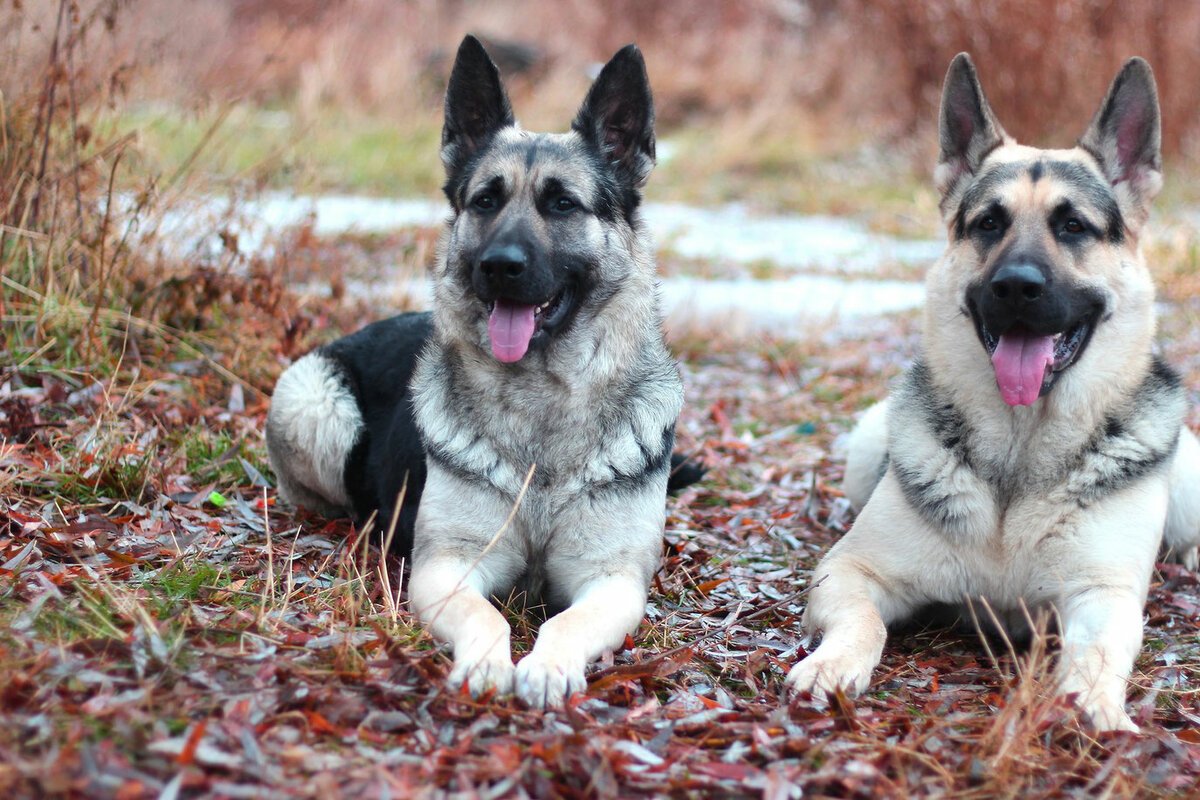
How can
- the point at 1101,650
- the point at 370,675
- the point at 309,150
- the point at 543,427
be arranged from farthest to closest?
1. the point at 309,150
2. the point at 543,427
3. the point at 1101,650
4. the point at 370,675

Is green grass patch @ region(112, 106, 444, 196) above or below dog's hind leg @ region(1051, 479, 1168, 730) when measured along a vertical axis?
above

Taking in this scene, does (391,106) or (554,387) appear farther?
(391,106)

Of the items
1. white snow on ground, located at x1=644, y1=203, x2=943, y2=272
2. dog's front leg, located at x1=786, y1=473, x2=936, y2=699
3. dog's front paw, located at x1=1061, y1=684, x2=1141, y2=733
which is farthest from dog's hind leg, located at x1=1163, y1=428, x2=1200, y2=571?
white snow on ground, located at x1=644, y1=203, x2=943, y2=272

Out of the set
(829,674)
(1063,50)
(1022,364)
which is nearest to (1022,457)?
(1022,364)

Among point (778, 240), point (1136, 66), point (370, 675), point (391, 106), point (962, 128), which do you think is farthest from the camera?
point (391, 106)

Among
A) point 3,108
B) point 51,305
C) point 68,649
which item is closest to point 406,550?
point 68,649

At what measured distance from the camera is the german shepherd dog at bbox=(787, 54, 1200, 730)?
3.55 metres

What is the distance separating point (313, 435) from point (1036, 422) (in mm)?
2877

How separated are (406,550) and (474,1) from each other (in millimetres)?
20648

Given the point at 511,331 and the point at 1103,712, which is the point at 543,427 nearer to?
the point at 511,331

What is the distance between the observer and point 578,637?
317 cm

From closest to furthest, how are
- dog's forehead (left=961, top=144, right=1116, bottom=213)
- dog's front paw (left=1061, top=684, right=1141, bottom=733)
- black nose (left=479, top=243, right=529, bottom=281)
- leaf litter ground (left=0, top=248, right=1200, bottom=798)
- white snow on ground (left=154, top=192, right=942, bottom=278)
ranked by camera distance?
leaf litter ground (left=0, top=248, right=1200, bottom=798)
dog's front paw (left=1061, top=684, right=1141, bottom=733)
black nose (left=479, top=243, right=529, bottom=281)
dog's forehead (left=961, top=144, right=1116, bottom=213)
white snow on ground (left=154, top=192, right=942, bottom=278)

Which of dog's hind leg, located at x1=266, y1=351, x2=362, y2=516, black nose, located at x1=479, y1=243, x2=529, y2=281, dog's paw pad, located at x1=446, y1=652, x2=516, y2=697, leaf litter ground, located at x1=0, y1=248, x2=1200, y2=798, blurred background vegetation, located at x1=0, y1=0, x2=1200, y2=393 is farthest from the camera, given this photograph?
blurred background vegetation, located at x1=0, y1=0, x2=1200, y2=393

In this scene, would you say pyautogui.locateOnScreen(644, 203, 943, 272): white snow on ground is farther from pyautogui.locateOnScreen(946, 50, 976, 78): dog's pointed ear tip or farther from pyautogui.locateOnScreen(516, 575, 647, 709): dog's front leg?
pyautogui.locateOnScreen(516, 575, 647, 709): dog's front leg
